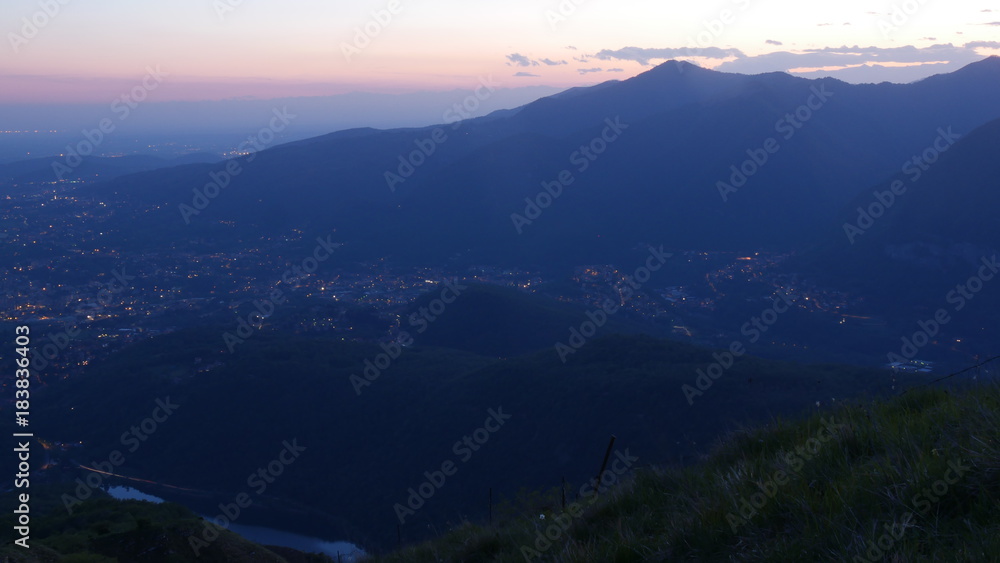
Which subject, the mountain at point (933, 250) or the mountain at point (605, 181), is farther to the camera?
the mountain at point (605, 181)

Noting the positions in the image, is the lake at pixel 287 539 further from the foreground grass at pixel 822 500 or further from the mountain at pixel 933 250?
Result: the mountain at pixel 933 250

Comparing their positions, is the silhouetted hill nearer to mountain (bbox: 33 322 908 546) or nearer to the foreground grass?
mountain (bbox: 33 322 908 546)

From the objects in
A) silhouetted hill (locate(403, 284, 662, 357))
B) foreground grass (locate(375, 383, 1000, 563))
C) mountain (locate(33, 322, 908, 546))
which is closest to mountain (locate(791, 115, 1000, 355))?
silhouetted hill (locate(403, 284, 662, 357))

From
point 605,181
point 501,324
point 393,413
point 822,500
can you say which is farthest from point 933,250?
point 822,500

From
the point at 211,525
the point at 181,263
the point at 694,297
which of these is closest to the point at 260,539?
the point at 211,525

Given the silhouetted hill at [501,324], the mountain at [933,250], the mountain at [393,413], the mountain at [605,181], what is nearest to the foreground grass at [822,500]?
the mountain at [393,413]

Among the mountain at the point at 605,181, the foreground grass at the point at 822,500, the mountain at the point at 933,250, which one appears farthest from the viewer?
the mountain at the point at 605,181
